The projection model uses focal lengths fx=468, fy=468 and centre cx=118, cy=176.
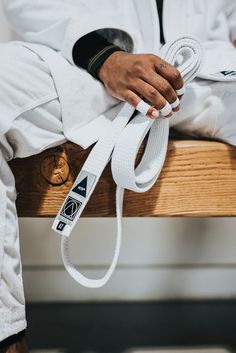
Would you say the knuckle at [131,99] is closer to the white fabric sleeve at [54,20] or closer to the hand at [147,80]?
the hand at [147,80]

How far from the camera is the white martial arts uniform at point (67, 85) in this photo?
54cm

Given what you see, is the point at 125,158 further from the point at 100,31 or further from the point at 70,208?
the point at 100,31

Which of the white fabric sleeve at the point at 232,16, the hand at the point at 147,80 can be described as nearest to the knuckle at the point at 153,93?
the hand at the point at 147,80

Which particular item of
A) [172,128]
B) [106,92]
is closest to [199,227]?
[172,128]

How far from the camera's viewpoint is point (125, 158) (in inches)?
21.8

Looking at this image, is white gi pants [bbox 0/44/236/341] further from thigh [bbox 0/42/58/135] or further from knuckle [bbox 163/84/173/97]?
knuckle [bbox 163/84/173/97]

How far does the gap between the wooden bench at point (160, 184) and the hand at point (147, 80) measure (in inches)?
3.2

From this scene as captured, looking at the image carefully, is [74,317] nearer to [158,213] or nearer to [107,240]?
[107,240]

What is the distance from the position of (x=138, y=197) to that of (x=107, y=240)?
0.40 meters

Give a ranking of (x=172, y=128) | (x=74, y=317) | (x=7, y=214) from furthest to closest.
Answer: (x=74, y=317) → (x=172, y=128) → (x=7, y=214)

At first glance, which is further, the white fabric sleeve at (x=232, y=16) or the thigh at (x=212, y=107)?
the white fabric sleeve at (x=232, y=16)

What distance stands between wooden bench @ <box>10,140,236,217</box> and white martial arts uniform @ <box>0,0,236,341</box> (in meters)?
0.03

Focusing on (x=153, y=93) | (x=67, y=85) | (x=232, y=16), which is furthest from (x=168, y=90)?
(x=232, y=16)

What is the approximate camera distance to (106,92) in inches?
23.7
